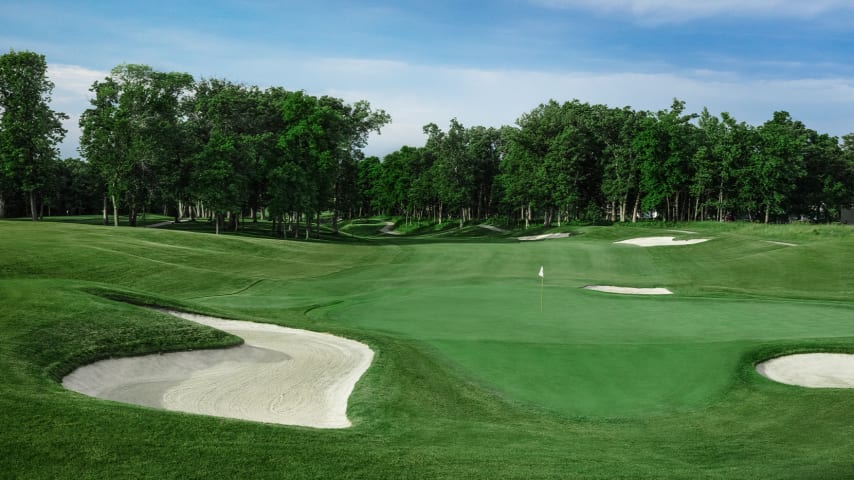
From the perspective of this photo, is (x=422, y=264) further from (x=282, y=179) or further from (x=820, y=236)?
(x=820, y=236)

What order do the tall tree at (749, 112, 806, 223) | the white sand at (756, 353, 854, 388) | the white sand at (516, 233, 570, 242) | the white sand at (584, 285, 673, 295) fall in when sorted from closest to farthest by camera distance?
1. the white sand at (756, 353, 854, 388)
2. the white sand at (584, 285, 673, 295)
3. the white sand at (516, 233, 570, 242)
4. the tall tree at (749, 112, 806, 223)

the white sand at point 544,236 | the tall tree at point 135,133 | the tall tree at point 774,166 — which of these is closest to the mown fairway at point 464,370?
the tall tree at point 135,133

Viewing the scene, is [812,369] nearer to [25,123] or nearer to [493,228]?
[25,123]

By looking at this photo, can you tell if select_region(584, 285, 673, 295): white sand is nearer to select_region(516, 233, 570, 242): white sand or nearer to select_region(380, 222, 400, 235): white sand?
select_region(516, 233, 570, 242): white sand

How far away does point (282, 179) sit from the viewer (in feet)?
190

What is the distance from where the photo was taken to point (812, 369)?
1595cm

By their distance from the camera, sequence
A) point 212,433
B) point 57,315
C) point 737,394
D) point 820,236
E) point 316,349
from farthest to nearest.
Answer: point 820,236
point 316,349
point 57,315
point 737,394
point 212,433

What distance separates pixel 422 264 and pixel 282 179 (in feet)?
78.3

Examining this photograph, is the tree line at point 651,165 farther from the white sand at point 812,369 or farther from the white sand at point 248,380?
the white sand at point 248,380

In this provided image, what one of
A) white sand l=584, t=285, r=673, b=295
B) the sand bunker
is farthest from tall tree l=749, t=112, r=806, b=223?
white sand l=584, t=285, r=673, b=295

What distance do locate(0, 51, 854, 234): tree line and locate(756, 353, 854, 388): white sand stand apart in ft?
158

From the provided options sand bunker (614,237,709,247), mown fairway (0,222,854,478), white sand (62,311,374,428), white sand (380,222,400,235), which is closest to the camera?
mown fairway (0,222,854,478)

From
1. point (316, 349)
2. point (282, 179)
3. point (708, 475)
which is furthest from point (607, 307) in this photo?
point (282, 179)

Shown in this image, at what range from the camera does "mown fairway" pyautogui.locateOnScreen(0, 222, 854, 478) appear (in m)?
7.53
